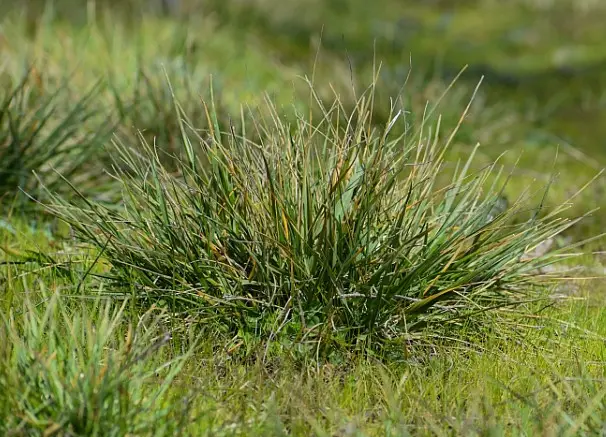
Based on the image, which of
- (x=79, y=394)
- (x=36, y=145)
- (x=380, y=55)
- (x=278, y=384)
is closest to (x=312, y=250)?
(x=278, y=384)

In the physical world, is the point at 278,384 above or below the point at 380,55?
above

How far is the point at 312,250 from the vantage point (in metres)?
2.99

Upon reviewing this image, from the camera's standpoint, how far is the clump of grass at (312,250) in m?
3.00

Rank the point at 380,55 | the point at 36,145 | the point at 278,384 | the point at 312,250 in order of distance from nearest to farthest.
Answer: the point at 278,384 < the point at 312,250 < the point at 36,145 < the point at 380,55

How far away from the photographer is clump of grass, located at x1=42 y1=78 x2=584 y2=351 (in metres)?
3.00

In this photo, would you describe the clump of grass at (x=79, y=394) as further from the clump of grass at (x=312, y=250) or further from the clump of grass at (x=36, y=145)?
the clump of grass at (x=36, y=145)

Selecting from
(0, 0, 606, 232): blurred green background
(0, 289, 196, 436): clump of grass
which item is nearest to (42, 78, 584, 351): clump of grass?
(0, 289, 196, 436): clump of grass

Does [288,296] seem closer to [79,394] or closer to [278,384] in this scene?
[278,384]

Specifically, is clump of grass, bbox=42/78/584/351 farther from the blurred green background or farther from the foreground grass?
the blurred green background

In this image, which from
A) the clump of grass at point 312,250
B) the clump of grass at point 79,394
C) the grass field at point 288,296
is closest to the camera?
the clump of grass at point 79,394

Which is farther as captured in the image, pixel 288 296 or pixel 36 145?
pixel 36 145

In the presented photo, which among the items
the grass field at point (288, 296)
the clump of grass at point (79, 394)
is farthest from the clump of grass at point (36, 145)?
the clump of grass at point (79, 394)

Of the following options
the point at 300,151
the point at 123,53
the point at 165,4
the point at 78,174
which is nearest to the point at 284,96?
the point at 123,53

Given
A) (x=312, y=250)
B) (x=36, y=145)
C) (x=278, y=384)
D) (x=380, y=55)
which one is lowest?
(x=380, y=55)
